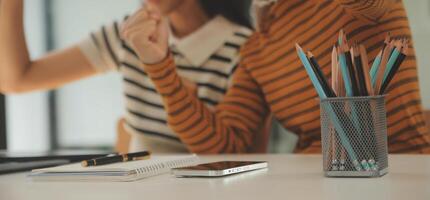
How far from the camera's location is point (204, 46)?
1.48m

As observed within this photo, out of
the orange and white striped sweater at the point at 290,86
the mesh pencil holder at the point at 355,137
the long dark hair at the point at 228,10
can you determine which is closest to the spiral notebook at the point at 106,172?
the mesh pencil holder at the point at 355,137

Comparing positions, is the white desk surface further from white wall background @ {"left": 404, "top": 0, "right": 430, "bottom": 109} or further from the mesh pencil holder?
white wall background @ {"left": 404, "top": 0, "right": 430, "bottom": 109}

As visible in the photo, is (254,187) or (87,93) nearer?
(254,187)

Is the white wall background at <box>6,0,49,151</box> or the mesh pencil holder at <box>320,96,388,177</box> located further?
the white wall background at <box>6,0,49,151</box>

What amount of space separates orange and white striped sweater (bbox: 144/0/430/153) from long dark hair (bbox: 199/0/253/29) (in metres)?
0.26

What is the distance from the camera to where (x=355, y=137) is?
2.03ft

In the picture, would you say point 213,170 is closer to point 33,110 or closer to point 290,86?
point 290,86

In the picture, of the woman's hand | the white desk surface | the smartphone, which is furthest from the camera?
the woman's hand

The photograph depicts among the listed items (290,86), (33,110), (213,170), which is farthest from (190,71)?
Result: (33,110)

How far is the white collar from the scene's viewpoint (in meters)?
1.47

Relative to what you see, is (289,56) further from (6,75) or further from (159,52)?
(6,75)

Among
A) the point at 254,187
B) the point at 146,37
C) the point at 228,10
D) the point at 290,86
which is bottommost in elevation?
the point at 254,187

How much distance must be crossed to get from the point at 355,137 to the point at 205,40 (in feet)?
2.96

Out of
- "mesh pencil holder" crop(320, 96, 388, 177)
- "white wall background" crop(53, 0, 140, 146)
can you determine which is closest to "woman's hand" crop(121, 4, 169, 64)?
"mesh pencil holder" crop(320, 96, 388, 177)
